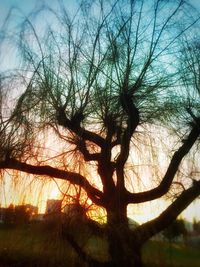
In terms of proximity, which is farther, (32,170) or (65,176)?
(32,170)

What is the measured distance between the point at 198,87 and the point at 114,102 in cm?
158

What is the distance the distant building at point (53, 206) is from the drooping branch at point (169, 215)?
1309mm

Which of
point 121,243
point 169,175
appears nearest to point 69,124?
point 169,175

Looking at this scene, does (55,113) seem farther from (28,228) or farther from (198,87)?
(198,87)

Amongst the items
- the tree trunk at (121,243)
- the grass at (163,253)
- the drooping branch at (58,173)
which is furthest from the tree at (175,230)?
the drooping branch at (58,173)

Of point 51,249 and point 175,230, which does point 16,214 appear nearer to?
point 51,249

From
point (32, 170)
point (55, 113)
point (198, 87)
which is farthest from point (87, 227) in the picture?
point (198, 87)

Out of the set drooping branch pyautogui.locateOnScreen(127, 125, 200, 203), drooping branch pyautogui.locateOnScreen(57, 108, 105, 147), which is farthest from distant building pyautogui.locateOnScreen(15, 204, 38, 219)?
drooping branch pyautogui.locateOnScreen(127, 125, 200, 203)

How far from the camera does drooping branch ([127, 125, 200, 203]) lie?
615cm

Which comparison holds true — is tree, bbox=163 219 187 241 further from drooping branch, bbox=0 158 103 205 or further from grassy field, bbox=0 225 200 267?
drooping branch, bbox=0 158 103 205

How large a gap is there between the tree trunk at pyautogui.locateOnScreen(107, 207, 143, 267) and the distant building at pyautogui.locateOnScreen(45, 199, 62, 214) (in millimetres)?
793

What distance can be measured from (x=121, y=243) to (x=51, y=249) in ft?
3.48

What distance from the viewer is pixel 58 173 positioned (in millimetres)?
5727

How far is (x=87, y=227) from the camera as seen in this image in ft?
17.2
